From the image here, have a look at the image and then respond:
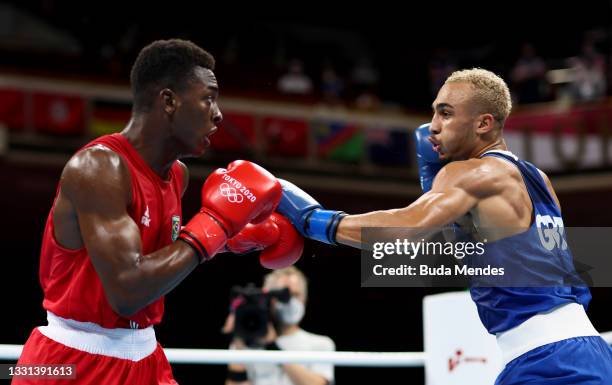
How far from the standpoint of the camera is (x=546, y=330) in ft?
7.88

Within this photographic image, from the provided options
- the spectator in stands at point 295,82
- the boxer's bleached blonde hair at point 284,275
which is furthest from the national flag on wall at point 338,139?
the boxer's bleached blonde hair at point 284,275

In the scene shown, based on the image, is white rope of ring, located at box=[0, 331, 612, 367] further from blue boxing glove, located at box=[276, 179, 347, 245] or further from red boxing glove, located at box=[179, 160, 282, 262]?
red boxing glove, located at box=[179, 160, 282, 262]

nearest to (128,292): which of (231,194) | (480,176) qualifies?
(231,194)

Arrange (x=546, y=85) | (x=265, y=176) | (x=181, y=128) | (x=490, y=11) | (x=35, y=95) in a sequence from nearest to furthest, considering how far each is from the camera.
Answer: (x=181, y=128) < (x=265, y=176) < (x=35, y=95) < (x=546, y=85) < (x=490, y=11)

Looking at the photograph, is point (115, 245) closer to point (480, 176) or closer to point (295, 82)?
point (480, 176)

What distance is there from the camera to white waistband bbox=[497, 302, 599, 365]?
239 centimetres

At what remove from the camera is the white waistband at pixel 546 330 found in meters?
2.39

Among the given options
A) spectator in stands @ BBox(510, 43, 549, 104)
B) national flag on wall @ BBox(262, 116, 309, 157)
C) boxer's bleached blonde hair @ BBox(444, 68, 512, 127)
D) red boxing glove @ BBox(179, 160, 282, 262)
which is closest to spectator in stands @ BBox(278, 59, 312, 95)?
national flag on wall @ BBox(262, 116, 309, 157)

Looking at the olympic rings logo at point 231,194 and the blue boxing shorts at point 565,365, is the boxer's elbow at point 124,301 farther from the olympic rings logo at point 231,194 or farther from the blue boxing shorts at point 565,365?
the blue boxing shorts at point 565,365

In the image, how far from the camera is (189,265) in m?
2.06

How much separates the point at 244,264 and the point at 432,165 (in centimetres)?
696

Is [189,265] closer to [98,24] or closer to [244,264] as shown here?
[244,264]

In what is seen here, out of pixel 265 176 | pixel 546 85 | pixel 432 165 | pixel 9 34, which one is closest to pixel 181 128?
pixel 265 176

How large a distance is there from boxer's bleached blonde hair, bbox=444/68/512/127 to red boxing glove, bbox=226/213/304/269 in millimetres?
780
